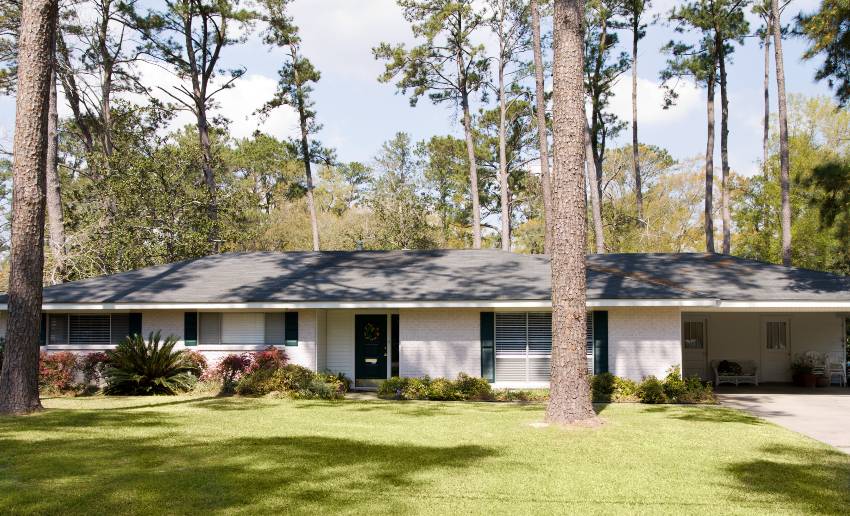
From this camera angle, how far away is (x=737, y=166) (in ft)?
131

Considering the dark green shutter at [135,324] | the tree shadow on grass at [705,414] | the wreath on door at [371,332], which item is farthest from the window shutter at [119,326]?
the tree shadow on grass at [705,414]

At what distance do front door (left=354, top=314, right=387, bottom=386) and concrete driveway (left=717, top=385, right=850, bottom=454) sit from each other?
8317 mm

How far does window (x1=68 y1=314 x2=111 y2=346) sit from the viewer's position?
1975 centimetres

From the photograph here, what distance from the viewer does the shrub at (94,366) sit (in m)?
18.6

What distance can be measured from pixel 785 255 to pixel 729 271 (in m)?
7.06

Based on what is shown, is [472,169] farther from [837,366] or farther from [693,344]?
[837,366]

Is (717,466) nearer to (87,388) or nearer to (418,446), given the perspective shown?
(418,446)

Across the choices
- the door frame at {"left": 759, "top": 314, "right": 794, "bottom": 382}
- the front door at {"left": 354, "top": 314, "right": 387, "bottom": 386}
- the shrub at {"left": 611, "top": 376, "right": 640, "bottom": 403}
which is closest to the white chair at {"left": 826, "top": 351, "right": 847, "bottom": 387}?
the door frame at {"left": 759, "top": 314, "right": 794, "bottom": 382}

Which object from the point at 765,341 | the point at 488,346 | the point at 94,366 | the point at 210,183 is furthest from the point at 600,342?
the point at 210,183

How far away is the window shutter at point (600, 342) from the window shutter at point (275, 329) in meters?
7.74

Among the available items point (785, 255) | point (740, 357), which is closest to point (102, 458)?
point (740, 357)

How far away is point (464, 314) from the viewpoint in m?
18.2

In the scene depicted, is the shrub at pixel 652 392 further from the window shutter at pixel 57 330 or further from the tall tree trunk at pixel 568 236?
the window shutter at pixel 57 330

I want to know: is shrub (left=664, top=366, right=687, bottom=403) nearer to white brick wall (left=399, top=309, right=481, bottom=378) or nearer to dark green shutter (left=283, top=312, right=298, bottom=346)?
white brick wall (left=399, top=309, right=481, bottom=378)
